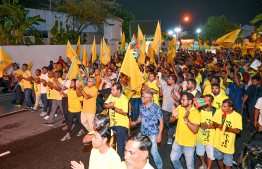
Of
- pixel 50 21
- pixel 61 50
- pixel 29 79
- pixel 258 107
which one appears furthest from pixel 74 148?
pixel 50 21

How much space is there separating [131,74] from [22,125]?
4779 mm

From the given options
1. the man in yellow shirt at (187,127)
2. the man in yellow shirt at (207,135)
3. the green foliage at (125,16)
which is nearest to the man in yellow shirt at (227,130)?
the man in yellow shirt at (207,135)

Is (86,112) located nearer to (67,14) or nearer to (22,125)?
(22,125)

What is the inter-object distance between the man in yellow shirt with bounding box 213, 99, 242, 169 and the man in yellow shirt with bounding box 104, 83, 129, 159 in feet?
5.94

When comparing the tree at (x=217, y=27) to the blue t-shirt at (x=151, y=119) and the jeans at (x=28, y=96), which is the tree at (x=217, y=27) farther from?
the blue t-shirt at (x=151, y=119)

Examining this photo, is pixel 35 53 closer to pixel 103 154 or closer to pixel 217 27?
pixel 103 154

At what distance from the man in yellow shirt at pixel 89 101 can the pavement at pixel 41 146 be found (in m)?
0.73

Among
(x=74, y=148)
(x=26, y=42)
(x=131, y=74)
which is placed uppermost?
(x=26, y=42)

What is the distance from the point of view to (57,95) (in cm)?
770

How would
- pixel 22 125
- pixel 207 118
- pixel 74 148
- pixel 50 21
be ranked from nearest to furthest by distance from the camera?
pixel 207 118 < pixel 74 148 < pixel 22 125 < pixel 50 21

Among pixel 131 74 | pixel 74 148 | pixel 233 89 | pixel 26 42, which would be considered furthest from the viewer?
pixel 26 42

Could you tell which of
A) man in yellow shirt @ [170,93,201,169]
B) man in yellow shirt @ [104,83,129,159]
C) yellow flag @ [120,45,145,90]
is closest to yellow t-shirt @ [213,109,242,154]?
man in yellow shirt @ [170,93,201,169]

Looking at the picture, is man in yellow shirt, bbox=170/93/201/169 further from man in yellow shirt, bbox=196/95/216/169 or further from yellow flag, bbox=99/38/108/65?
yellow flag, bbox=99/38/108/65

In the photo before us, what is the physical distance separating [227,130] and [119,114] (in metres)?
2.13
